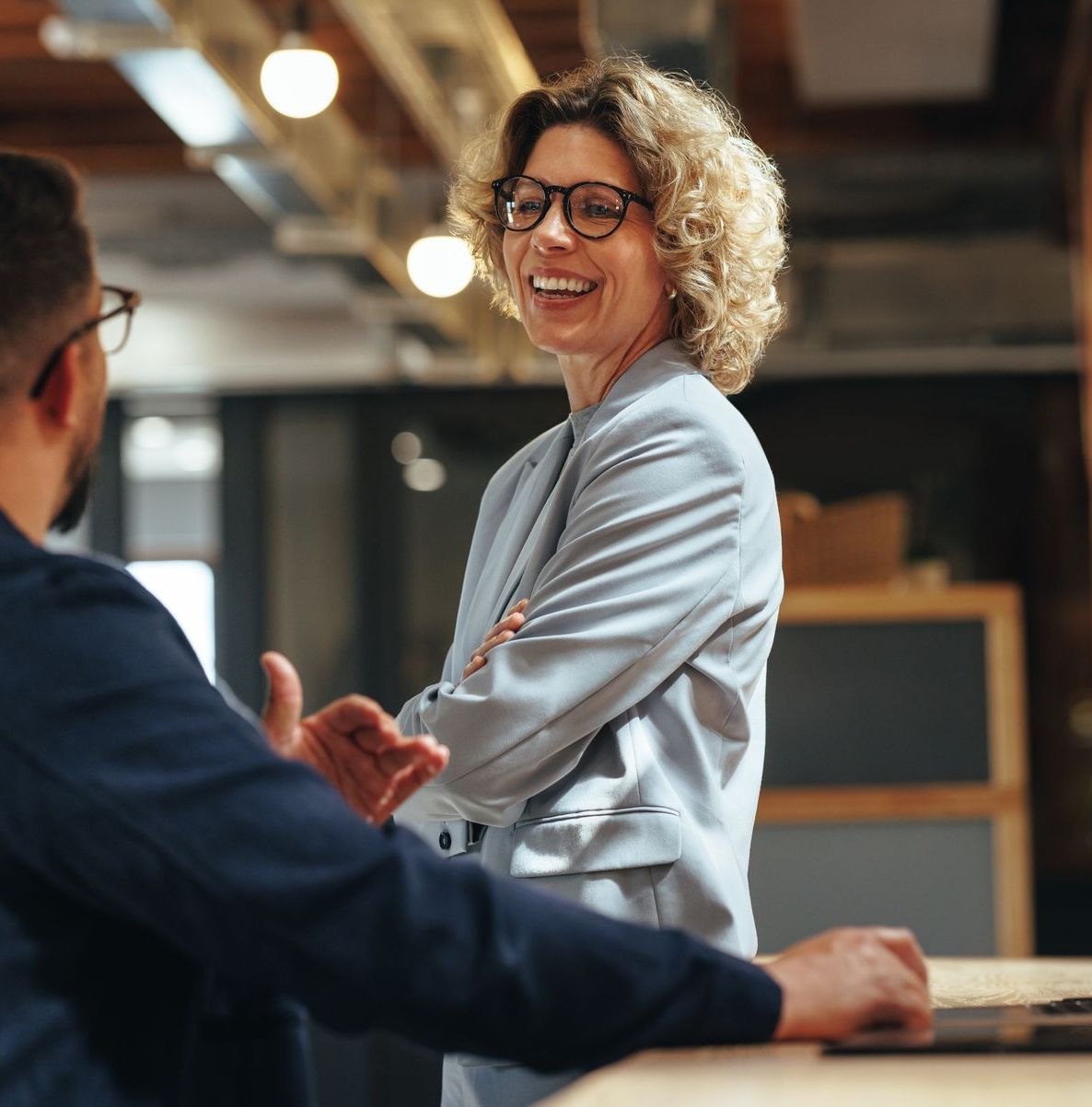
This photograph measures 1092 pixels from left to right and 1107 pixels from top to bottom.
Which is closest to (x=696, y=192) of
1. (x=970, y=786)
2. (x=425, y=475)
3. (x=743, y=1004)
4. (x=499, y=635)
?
(x=499, y=635)

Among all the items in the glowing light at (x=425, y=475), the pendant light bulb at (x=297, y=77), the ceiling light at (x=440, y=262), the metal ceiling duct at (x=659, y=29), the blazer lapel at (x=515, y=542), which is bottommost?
the blazer lapel at (x=515, y=542)

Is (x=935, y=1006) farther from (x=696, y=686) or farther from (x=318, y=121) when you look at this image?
(x=318, y=121)

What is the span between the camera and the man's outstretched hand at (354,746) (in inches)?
44.1

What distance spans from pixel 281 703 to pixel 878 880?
338cm

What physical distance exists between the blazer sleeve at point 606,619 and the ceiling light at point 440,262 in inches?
153

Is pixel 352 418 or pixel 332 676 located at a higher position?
pixel 352 418

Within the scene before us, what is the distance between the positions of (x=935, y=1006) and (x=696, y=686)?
1.10 ft

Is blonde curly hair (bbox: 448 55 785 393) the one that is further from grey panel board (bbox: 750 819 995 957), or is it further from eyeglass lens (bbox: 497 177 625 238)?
grey panel board (bbox: 750 819 995 957)

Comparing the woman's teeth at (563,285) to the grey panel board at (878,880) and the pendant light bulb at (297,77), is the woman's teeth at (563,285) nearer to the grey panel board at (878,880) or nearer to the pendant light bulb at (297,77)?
the pendant light bulb at (297,77)

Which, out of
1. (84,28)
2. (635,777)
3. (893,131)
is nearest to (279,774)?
(635,777)

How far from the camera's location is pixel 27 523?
3.00 ft

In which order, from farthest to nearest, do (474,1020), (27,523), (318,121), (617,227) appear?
(318,121) → (617,227) → (27,523) → (474,1020)

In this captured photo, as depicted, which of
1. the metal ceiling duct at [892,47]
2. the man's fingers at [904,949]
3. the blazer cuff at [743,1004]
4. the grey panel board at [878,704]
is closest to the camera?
the blazer cuff at [743,1004]

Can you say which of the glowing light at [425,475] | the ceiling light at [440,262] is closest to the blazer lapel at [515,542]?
the ceiling light at [440,262]
